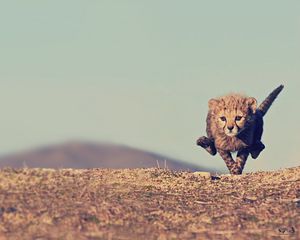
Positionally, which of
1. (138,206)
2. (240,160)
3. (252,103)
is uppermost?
(252,103)

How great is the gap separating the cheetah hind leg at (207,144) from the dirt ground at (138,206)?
401 centimetres

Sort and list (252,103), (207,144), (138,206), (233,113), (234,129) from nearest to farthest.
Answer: (138,206)
(234,129)
(233,113)
(252,103)
(207,144)

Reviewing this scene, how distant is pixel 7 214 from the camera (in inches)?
446

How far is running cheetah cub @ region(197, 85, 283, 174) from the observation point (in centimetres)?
1809

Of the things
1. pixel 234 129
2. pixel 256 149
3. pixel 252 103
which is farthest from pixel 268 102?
pixel 234 129

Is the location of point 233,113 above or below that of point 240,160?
above

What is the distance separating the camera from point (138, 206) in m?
12.3

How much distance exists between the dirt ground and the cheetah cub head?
2.87 meters

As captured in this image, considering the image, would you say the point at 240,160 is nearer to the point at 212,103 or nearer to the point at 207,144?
the point at 207,144

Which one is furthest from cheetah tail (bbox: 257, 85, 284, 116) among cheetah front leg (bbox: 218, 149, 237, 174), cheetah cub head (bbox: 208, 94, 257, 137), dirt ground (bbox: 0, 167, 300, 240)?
dirt ground (bbox: 0, 167, 300, 240)

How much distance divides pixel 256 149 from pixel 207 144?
Result: 1379 millimetres

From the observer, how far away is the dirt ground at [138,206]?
10953mm

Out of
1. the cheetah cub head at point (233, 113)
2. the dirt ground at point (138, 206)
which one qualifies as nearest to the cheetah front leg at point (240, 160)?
the cheetah cub head at point (233, 113)

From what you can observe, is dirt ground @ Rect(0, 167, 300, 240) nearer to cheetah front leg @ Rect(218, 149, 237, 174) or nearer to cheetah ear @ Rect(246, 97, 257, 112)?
cheetah front leg @ Rect(218, 149, 237, 174)
